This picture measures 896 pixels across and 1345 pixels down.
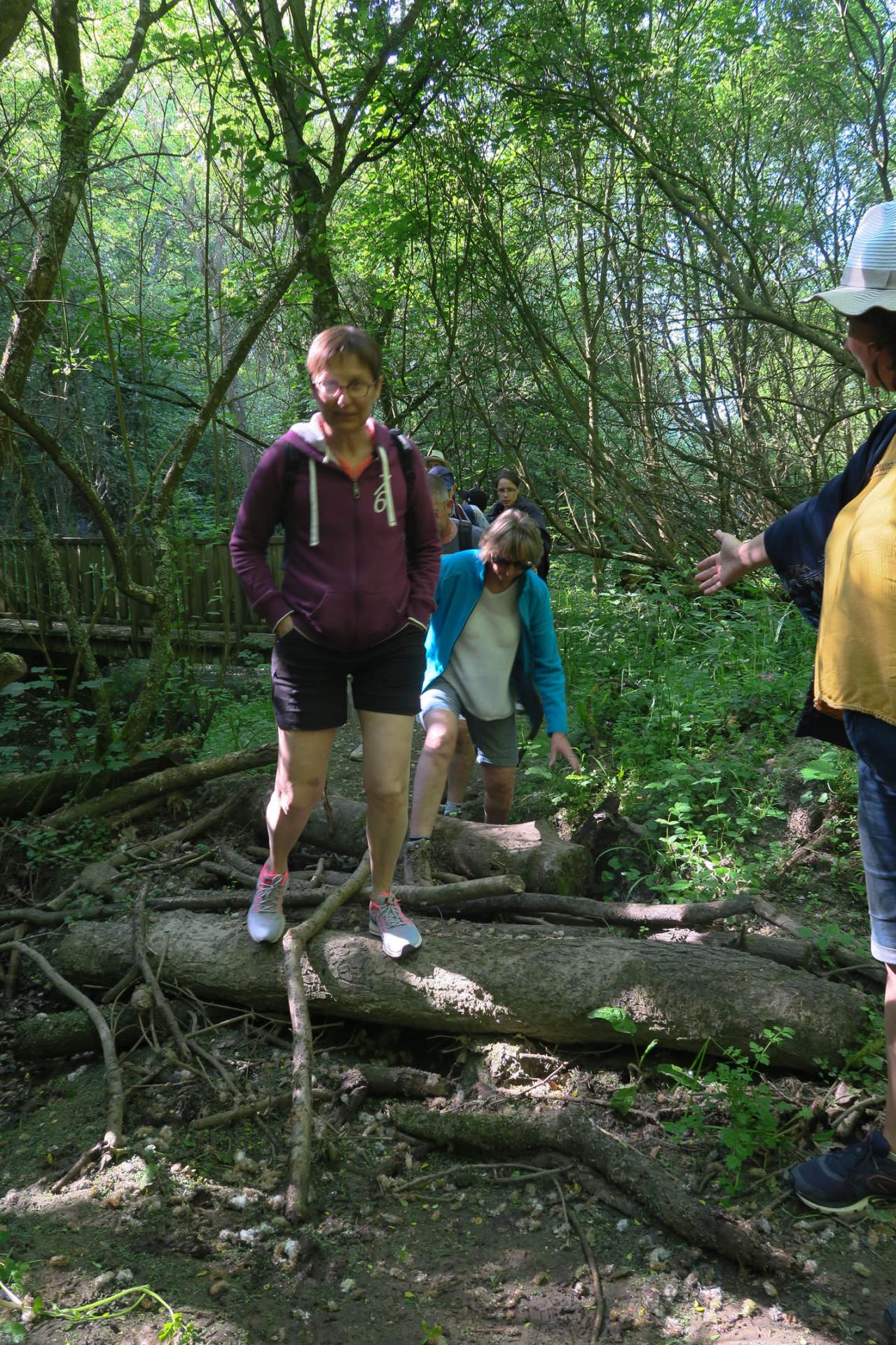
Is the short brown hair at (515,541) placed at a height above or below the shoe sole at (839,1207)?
above

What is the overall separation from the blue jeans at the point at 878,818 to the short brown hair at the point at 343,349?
1.81m

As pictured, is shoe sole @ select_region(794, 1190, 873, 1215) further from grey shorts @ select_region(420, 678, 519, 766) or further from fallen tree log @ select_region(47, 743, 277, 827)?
fallen tree log @ select_region(47, 743, 277, 827)

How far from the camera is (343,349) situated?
2.81m

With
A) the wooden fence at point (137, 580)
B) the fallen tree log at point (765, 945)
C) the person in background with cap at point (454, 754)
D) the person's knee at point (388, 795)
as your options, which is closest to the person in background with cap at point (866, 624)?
the fallen tree log at point (765, 945)

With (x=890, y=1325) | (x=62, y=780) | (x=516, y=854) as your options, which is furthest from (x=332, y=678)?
(x=62, y=780)

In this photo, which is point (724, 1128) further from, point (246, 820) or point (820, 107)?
point (820, 107)

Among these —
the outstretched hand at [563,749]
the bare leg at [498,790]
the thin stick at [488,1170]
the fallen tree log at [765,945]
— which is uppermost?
the outstretched hand at [563,749]

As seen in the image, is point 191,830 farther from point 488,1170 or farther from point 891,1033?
point 891,1033

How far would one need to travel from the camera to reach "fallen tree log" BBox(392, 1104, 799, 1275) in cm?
215

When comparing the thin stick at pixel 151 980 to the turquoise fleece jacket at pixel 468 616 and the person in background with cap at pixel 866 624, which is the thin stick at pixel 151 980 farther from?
the person in background with cap at pixel 866 624

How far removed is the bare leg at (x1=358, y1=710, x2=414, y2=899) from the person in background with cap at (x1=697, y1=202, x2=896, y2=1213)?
1.33 m

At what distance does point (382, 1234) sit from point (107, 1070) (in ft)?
3.65

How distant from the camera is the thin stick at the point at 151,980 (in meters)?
3.11

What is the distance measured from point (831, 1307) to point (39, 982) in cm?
310
